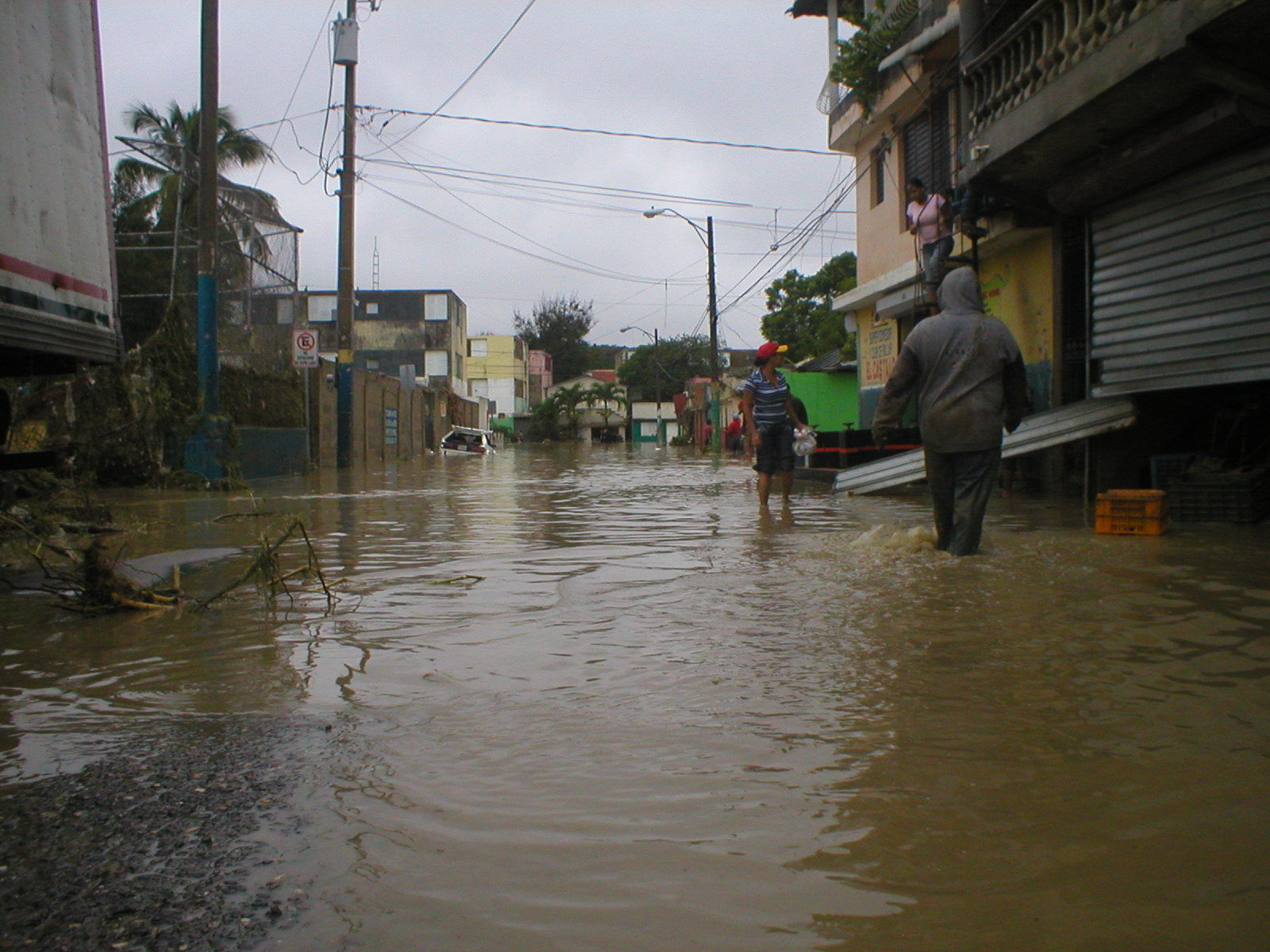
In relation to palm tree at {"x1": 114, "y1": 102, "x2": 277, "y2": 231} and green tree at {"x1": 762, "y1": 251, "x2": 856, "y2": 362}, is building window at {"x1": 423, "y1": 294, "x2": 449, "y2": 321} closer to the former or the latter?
green tree at {"x1": 762, "y1": 251, "x2": 856, "y2": 362}

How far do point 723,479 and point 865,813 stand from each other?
614 inches

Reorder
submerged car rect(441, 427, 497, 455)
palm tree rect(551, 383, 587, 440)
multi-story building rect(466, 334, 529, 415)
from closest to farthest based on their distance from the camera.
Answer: submerged car rect(441, 427, 497, 455)
palm tree rect(551, 383, 587, 440)
multi-story building rect(466, 334, 529, 415)

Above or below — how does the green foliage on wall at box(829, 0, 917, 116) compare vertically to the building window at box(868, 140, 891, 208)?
above

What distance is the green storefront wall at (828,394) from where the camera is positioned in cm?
2695

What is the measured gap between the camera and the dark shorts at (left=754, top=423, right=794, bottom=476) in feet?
34.8

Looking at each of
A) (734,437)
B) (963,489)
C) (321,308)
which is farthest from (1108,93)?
(321,308)

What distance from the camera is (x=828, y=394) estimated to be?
2720 cm

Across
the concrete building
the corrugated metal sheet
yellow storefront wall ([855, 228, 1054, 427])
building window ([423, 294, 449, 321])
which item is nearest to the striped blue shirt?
the corrugated metal sheet

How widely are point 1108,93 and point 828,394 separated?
59.1 feet

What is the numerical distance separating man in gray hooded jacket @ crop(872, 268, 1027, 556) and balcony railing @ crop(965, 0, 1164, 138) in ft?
13.8

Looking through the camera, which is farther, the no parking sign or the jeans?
the no parking sign

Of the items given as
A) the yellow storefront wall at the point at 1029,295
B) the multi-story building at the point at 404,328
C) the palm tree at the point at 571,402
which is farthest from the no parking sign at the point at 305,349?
the palm tree at the point at 571,402

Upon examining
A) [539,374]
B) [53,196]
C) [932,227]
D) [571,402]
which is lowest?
[53,196]

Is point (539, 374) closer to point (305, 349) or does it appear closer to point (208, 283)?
point (305, 349)
